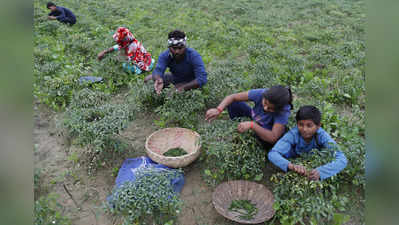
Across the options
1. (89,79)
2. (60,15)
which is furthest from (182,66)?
(60,15)

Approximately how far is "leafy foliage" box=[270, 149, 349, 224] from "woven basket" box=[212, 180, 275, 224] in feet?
0.44

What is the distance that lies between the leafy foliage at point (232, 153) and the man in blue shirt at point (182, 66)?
104 centimetres

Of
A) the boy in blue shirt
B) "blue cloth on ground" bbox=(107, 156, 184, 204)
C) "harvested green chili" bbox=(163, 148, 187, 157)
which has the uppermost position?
the boy in blue shirt

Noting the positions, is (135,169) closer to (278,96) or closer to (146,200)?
(146,200)

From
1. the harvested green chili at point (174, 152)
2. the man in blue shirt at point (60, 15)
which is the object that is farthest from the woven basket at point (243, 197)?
the man in blue shirt at point (60, 15)

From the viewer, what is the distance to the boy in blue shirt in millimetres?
2689

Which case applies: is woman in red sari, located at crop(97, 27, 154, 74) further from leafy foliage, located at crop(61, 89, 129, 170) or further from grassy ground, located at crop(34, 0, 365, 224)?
leafy foliage, located at crop(61, 89, 129, 170)

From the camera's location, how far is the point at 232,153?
3.17m

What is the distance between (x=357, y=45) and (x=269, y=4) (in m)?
5.23

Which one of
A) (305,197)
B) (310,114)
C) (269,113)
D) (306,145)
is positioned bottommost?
(305,197)

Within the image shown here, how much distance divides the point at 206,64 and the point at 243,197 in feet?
11.4

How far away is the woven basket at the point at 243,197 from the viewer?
9.23 ft

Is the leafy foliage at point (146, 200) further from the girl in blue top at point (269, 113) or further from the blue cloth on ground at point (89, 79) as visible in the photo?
the blue cloth on ground at point (89, 79)

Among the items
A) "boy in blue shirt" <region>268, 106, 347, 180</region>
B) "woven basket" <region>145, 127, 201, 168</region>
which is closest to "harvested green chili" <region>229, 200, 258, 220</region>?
"boy in blue shirt" <region>268, 106, 347, 180</region>
